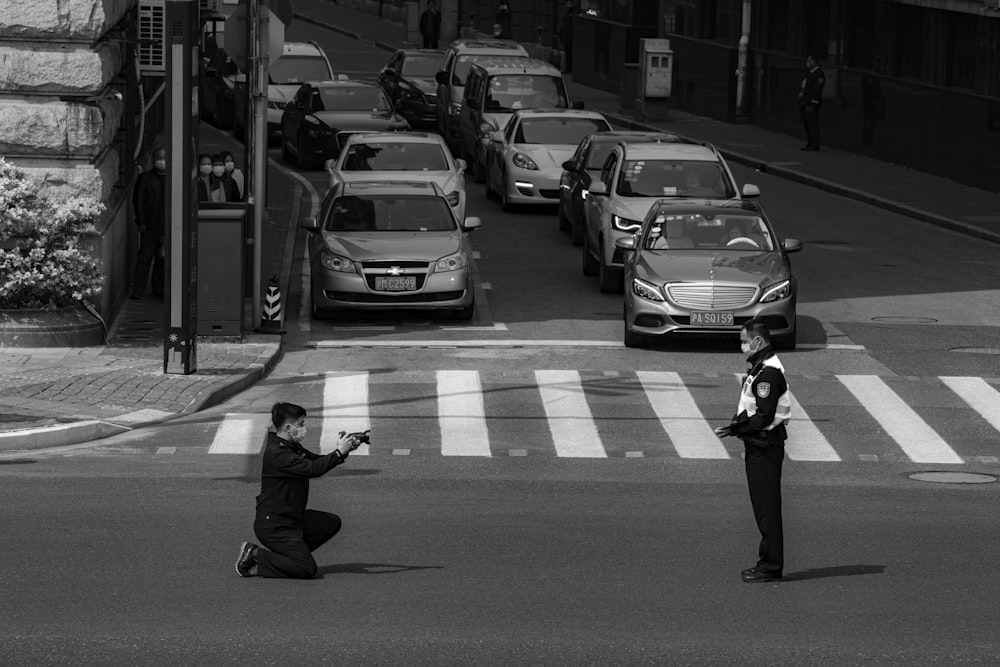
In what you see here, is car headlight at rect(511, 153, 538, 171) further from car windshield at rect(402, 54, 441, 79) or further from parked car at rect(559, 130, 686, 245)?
car windshield at rect(402, 54, 441, 79)

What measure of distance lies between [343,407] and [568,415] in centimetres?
213

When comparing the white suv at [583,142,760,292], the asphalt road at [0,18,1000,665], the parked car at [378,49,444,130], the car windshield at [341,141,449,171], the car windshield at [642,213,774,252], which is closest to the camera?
the asphalt road at [0,18,1000,665]

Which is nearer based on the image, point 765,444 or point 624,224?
point 765,444

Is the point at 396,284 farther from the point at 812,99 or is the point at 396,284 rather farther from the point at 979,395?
the point at 812,99

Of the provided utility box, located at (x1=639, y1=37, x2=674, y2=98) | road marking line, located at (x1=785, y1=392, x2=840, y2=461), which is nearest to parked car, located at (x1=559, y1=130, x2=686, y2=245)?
road marking line, located at (x1=785, y1=392, x2=840, y2=461)

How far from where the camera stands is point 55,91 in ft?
66.4

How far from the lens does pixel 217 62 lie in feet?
151

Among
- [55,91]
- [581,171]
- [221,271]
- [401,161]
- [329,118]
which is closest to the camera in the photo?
[55,91]

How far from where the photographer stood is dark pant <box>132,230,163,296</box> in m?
23.2

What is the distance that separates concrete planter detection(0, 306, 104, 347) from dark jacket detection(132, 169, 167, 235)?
2.95 metres

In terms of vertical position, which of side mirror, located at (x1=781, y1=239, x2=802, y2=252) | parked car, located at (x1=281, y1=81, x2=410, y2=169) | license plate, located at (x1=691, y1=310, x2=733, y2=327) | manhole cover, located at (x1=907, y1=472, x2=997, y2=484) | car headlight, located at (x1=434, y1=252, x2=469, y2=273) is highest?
Result: parked car, located at (x1=281, y1=81, x2=410, y2=169)

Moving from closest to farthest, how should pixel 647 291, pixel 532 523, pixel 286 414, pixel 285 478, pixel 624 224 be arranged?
pixel 286 414 → pixel 285 478 → pixel 532 523 → pixel 647 291 → pixel 624 224

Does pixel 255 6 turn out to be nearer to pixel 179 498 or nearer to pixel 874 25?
pixel 179 498

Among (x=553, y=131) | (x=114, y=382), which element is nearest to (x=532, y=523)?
(x=114, y=382)
